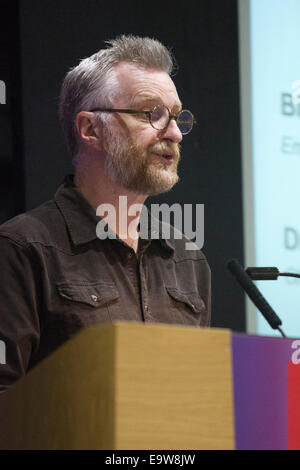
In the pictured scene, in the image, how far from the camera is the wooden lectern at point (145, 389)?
1033mm

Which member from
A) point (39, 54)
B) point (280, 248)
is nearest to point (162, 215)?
point (280, 248)

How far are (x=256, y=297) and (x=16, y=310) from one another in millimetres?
583

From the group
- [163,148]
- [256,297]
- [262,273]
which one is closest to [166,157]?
[163,148]

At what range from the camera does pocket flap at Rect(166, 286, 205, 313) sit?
2266 mm

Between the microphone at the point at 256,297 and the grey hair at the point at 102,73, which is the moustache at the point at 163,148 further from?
the microphone at the point at 256,297

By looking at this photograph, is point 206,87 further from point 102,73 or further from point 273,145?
point 102,73

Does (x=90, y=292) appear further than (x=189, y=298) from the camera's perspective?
No

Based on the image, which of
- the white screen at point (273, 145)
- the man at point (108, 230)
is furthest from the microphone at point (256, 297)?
the white screen at point (273, 145)

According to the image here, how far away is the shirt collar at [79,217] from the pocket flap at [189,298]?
0.14 m

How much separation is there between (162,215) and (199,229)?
0.20 m

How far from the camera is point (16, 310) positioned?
1.98 meters

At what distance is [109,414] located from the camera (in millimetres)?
1032

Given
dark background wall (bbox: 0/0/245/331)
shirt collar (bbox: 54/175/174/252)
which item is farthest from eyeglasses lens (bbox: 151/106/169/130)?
dark background wall (bbox: 0/0/245/331)
